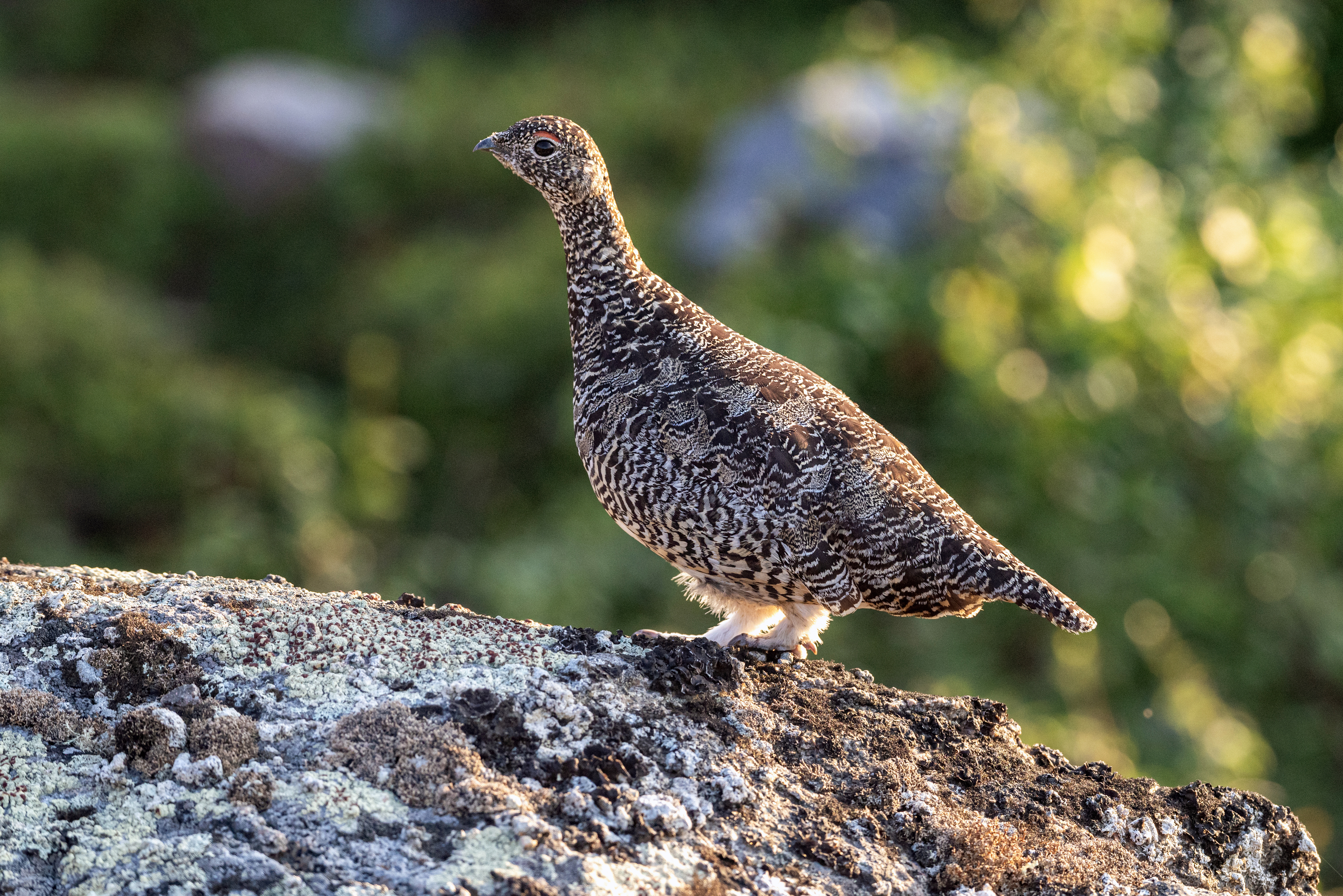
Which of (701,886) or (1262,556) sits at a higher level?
(1262,556)

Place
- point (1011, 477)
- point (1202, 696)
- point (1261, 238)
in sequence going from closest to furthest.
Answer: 1. point (1202, 696)
2. point (1011, 477)
3. point (1261, 238)

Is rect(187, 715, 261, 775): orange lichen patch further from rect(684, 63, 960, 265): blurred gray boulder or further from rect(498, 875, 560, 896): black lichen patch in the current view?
rect(684, 63, 960, 265): blurred gray boulder

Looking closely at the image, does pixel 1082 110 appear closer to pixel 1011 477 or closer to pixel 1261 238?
pixel 1261 238

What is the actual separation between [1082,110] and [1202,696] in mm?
5749

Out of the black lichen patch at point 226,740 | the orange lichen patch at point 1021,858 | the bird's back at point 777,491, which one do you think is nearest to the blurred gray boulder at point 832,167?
the bird's back at point 777,491

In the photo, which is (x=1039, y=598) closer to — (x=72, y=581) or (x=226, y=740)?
(x=226, y=740)

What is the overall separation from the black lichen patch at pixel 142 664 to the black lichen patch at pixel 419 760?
48 cm

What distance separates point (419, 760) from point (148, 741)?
0.64 m

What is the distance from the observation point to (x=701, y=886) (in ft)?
10.5

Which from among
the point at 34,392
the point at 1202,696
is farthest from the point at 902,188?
the point at 34,392

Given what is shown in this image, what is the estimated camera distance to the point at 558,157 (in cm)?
→ 539

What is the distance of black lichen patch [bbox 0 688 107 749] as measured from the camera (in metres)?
3.42

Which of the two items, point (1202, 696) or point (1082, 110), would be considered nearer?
point (1202, 696)

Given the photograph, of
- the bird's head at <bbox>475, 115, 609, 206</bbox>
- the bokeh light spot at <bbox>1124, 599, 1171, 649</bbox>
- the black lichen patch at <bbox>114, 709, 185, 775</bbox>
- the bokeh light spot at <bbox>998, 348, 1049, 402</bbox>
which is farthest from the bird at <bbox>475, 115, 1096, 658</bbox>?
the bokeh light spot at <bbox>1124, 599, 1171, 649</bbox>
